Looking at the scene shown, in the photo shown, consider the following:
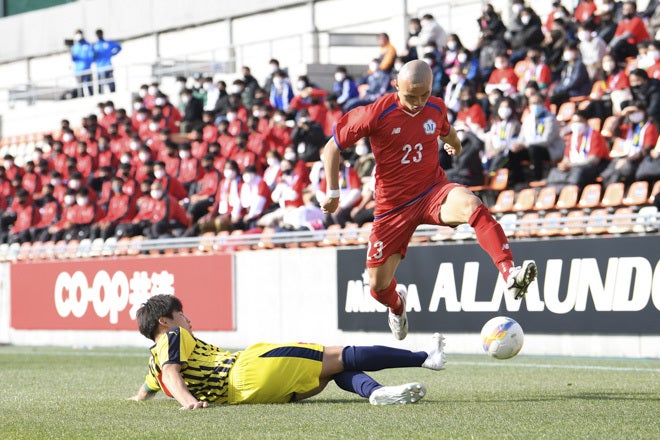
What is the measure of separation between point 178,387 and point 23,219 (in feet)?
64.1

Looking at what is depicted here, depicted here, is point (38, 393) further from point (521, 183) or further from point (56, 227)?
point (56, 227)

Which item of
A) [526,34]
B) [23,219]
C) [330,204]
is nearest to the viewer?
[330,204]

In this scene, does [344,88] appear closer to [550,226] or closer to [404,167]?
[550,226]

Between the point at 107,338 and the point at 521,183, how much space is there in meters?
7.39

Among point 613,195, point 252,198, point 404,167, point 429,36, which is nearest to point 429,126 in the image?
point 404,167

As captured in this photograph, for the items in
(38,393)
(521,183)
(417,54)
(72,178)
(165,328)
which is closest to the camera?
(165,328)

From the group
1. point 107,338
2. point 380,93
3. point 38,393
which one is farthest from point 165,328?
point 380,93

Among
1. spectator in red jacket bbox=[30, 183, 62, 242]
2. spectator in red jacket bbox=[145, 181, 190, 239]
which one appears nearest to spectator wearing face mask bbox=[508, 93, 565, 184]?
spectator in red jacket bbox=[145, 181, 190, 239]

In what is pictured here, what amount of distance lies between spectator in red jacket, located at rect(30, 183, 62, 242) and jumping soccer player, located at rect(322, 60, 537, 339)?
55.4 feet

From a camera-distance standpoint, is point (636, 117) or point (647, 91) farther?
point (647, 91)

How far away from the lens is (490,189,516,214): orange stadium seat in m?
17.2

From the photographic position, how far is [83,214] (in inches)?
987

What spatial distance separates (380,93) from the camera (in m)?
23.2

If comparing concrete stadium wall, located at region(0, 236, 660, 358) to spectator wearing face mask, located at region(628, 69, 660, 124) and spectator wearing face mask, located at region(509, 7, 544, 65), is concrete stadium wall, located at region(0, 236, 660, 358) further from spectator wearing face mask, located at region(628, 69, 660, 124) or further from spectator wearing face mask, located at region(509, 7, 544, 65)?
spectator wearing face mask, located at region(509, 7, 544, 65)
